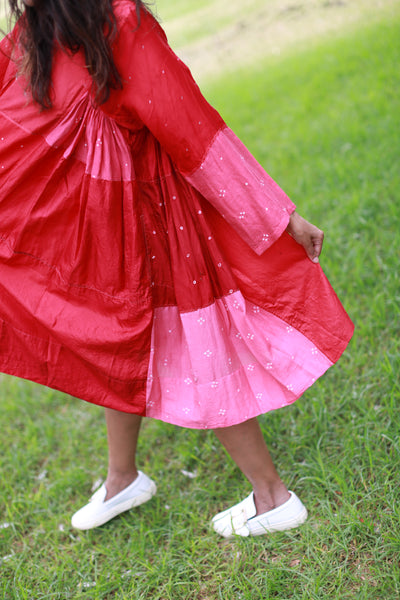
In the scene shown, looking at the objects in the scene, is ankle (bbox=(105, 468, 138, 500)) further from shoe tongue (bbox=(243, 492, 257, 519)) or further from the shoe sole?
shoe tongue (bbox=(243, 492, 257, 519))

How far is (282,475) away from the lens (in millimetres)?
2078

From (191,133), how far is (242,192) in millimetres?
198

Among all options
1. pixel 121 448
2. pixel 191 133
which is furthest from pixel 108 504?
pixel 191 133

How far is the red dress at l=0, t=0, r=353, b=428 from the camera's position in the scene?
1543 millimetres

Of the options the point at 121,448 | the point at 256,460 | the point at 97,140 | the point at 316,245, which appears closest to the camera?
the point at 97,140

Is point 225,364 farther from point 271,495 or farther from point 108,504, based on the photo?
point 108,504

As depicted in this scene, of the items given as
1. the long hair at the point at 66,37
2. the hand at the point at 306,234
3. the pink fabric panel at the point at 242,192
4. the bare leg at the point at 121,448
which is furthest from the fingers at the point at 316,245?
the bare leg at the point at 121,448

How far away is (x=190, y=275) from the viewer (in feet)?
5.26

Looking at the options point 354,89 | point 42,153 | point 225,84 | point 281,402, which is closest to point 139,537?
point 281,402

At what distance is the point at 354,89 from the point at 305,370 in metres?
3.89

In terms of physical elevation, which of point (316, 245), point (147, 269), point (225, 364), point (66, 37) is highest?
point (66, 37)

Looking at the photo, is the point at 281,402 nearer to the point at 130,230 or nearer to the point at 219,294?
the point at 219,294

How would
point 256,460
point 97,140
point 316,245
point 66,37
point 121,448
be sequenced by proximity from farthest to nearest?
point 121,448
point 256,460
point 316,245
point 97,140
point 66,37

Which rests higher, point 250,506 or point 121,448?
point 121,448
